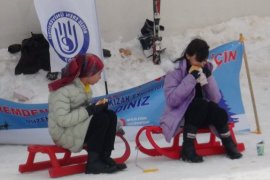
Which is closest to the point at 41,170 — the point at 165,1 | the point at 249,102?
the point at 249,102

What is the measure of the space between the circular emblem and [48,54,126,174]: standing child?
191 centimetres

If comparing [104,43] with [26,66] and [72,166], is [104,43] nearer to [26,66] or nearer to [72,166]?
[26,66]

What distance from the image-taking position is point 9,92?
7.73m

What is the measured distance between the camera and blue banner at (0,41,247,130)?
602cm

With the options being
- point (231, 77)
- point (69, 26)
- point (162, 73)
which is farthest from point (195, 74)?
point (162, 73)

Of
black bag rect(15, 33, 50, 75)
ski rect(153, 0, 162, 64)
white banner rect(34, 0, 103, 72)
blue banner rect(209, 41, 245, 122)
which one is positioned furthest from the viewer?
ski rect(153, 0, 162, 64)

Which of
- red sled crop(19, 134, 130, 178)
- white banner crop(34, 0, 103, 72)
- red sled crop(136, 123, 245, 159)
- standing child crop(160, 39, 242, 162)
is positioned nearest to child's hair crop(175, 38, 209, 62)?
standing child crop(160, 39, 242, 162)

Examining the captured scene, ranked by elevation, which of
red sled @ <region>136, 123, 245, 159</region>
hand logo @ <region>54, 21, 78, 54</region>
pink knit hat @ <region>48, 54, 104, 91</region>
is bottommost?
red sled @ <region>136, 123, 245, 159</region>

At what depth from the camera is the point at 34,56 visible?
26.0ft

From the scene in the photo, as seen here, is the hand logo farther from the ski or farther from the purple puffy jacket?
the purple puffy jacket

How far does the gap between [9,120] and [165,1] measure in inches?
132

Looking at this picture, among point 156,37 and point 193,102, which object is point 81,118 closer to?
point 193,102

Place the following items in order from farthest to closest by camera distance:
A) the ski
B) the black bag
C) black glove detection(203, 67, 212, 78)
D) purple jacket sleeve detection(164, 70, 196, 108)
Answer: the ski < the black bag < black glove detection(203, 67, 212, 78) < purple jacket sleeve detection(164, 70, 196, 108)

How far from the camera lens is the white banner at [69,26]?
6551mm
